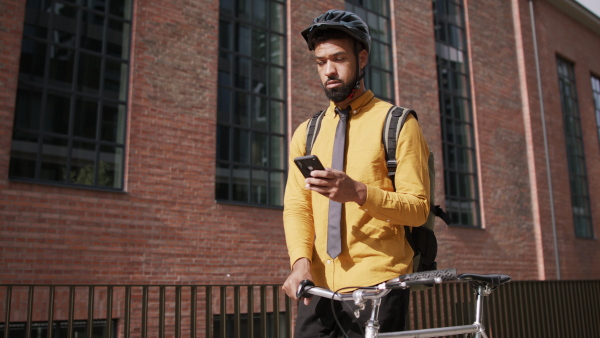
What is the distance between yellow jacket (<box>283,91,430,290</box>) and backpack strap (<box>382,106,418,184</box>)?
2 cm

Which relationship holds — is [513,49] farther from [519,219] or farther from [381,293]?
[381,293]

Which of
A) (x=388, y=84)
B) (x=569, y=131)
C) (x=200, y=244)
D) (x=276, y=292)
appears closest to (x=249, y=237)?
(x=200, y=244)

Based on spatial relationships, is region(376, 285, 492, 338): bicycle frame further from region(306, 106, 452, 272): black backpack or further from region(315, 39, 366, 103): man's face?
region(315, 39, 366, 103): man's face

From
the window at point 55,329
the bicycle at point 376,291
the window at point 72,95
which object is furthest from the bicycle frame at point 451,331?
the window at point 72,95

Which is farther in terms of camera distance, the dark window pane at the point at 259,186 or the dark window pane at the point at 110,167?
the dark window pane at the point at 259,186

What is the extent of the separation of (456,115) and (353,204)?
14110mm

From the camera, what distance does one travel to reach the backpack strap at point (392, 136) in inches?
84.5

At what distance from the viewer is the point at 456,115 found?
1555 centimetres

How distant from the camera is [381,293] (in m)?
1.88

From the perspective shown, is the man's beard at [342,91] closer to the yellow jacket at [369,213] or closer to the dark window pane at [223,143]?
the yellow jacket at [369,213]

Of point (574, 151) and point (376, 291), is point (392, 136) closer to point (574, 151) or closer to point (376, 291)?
point (376, 291)

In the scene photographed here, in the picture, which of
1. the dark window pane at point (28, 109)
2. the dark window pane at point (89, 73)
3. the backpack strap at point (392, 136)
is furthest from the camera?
the dark window pane at point (89, 73)

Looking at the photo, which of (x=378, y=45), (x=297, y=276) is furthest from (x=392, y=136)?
(x=378, y=45)

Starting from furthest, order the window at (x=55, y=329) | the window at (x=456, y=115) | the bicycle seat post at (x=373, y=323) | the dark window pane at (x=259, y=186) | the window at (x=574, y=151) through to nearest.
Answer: the window at (x=574, y=151)
the window at (x=456, y=115)
the dark window pane at (x=259, y=186)
the window at (x=55, y=329)
the bicycle seat post at (x=373, y=323)
